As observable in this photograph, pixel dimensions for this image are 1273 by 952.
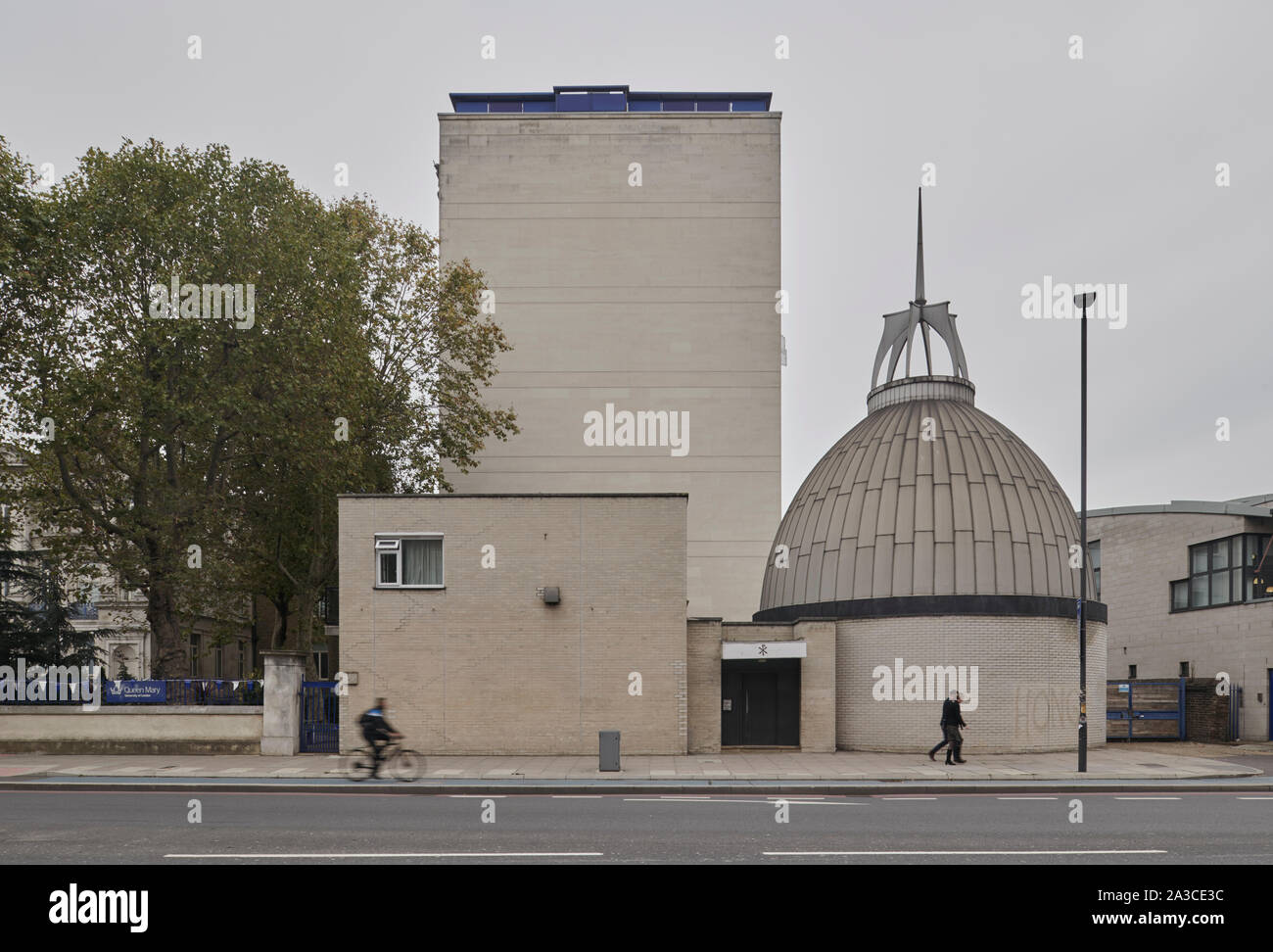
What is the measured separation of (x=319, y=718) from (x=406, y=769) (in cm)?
541

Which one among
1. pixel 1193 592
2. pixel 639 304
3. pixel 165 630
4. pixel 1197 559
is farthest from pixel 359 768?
pixel 1197 559

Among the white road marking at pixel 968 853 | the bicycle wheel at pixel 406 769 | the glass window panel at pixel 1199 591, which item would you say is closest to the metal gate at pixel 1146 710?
the glass window panel at pixel 1199 591

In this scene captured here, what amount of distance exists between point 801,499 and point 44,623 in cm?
2537

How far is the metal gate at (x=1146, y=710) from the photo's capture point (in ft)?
103

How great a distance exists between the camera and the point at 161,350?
91.0 feet

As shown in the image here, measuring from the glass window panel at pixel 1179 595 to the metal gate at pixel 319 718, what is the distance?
93.1ft

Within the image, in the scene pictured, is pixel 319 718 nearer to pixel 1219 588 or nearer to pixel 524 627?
pixel 524 627

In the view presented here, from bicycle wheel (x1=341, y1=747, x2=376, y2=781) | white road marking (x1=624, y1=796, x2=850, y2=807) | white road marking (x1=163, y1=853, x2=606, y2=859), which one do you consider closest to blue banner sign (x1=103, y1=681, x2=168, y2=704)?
bicycle wheel (x1=341, y1=747, x2=376, y2=781)

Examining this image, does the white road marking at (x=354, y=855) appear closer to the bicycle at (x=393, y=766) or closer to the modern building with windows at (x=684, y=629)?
the bicycle at (x=393, y=766)

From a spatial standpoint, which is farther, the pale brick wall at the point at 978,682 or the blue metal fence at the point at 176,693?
the pale brick wall at the point at 978,682

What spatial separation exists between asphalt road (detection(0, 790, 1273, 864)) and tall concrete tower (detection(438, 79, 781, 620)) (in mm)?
26603
